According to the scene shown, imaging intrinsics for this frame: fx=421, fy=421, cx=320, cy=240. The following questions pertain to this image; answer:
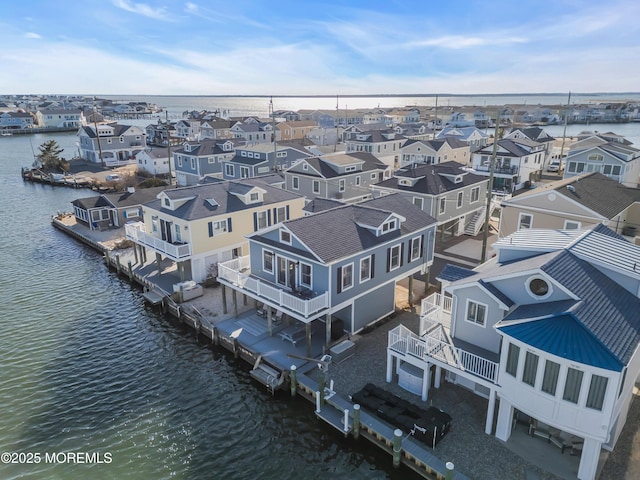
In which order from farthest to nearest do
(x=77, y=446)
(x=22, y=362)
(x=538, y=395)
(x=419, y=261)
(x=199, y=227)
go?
(x=199, y=227), (x=419, y=261), (x=22, y=362), (x=77, y=446), (x=538, y=395)

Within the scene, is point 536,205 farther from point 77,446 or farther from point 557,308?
point 77,446

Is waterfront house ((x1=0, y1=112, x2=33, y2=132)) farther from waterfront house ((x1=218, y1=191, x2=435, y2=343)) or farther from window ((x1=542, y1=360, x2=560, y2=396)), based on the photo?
window ((x1=542, y1=360, x2=560, y2=396))

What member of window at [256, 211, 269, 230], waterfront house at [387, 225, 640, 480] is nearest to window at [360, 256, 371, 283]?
waterfront house at [387, 225, 640, 480]

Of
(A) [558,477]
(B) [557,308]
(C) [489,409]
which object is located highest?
(B) [557,308]

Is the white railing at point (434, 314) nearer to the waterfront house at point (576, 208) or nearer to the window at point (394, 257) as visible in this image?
the window at point (394, 257)

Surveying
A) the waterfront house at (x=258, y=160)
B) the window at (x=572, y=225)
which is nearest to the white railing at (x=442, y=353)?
the window at (x=572, y=225)

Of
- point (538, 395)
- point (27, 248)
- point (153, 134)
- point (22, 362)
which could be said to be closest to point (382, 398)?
point (538, 395)

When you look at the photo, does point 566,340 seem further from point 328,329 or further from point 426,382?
point 328,329

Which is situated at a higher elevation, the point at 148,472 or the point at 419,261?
the point at 419,261
